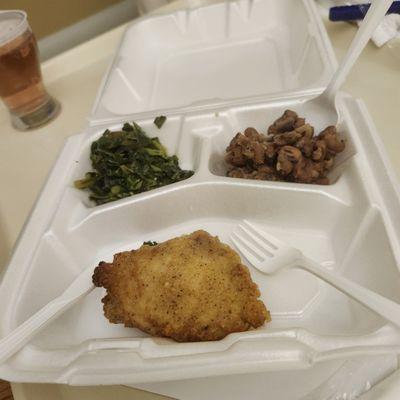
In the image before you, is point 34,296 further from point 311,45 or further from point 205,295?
point 311,45

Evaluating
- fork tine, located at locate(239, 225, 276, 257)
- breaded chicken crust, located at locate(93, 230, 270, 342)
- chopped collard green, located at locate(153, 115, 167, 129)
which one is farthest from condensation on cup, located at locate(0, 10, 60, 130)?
fork tine, located at locate(239, 225, 276, 257)

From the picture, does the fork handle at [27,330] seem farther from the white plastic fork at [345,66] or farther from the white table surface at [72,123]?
the white plastic fork at [345,66]

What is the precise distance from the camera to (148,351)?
2.17ft

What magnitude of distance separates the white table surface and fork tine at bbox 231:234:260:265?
1.23 ft

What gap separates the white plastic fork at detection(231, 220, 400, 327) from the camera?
0.62m

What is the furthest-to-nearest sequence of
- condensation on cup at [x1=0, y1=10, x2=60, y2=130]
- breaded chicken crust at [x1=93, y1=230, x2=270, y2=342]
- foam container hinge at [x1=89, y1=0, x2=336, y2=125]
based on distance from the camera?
foam container hinge at [x1=89, y1=0, x2=336, y2=125] → condensation on cup at [x1=0, y1=10, x2=60, y2=130] → breaded chicken crust at [x1=93, y1=230, x2=270, y2=342]

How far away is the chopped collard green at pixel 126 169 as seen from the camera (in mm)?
1093

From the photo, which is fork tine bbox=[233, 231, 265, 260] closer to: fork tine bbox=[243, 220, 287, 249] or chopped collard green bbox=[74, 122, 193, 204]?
fork tine bbox=[243, 220, 287, 249]

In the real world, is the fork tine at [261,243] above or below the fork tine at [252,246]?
above

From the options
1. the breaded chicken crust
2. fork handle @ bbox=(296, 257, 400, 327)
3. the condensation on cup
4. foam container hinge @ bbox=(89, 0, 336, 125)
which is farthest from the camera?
foam container hinge @ bbox=(89, 0, 336, 125)

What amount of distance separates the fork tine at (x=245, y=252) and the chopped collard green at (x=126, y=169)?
26 cm

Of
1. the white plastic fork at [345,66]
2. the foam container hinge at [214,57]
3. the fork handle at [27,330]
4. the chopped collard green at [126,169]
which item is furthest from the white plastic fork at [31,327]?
the white plastic fork at [345,66]

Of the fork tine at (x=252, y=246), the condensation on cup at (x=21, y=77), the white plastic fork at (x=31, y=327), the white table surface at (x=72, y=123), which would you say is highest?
the condensation on cup at (x=21, y=77)

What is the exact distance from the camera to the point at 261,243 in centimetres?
92
